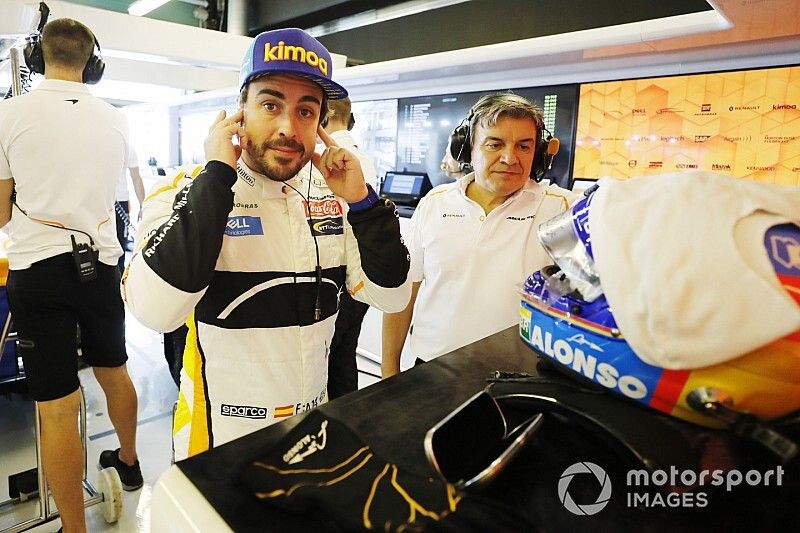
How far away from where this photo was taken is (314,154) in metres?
1.21

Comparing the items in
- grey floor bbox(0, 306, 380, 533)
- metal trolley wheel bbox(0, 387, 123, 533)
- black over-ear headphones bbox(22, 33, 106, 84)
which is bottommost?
grey floor bbox(0, 306, 380, 533)

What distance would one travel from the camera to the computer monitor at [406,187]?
3609 mm

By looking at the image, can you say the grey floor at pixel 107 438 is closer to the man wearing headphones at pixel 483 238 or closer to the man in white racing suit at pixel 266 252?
the man in white racing suit at pixel 266 252

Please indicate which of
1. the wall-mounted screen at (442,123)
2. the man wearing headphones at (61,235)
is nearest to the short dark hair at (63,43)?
the man wearing headphones at (61,235)

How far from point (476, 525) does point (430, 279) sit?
48.1 inches

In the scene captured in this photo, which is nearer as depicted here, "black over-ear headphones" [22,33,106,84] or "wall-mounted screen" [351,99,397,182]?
"black over-ear headphones" [22,33,106,84]

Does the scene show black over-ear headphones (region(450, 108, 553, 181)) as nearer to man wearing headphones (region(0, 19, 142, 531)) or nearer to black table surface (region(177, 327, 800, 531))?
black table surface (region(177, 327, 800, 531))

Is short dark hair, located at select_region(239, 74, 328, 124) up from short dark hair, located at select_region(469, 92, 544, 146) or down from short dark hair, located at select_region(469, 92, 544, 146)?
down

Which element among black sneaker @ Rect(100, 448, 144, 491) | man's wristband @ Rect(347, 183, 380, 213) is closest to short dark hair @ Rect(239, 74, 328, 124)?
man's wristband @ Rect(347, 183, 380, 213)

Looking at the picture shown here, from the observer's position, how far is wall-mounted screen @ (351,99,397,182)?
4031 mm

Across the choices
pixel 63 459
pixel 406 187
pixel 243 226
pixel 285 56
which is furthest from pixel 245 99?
pixel 406 187

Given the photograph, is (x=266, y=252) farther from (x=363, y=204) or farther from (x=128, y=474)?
(x=128, y=474)

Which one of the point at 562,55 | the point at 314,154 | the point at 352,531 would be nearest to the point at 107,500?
the point at 314,154

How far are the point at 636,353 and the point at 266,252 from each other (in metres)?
0.81
